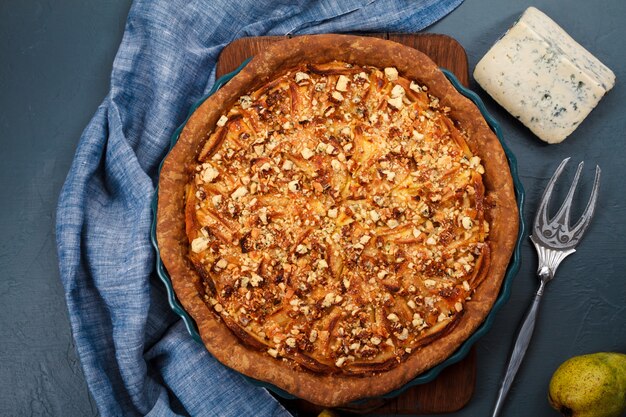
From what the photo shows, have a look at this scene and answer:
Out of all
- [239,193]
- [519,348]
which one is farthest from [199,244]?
[519,348]

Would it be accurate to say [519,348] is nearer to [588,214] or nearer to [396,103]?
[588,214]

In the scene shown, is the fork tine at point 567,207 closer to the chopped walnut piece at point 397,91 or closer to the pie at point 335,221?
the pie at point 335,221

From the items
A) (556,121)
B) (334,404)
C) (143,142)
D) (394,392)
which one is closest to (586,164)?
(556,121)

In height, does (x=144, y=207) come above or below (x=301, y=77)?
below

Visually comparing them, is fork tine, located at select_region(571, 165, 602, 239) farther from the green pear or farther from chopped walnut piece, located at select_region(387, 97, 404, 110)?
chopped walnut piece, located at select_region(387, 97, 404, 110)

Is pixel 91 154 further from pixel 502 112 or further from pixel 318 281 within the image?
pixel 502 112
